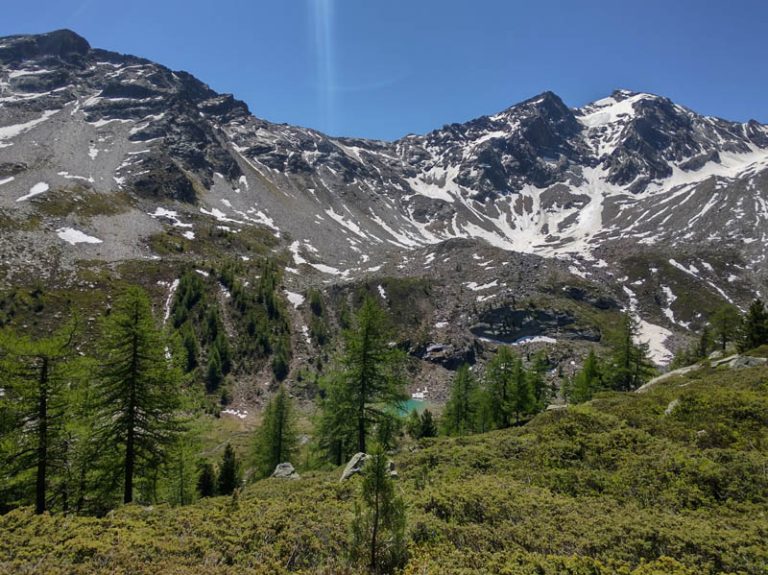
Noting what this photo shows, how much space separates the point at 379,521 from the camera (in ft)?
32.0

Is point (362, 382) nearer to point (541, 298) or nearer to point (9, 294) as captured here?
point (9, 294)

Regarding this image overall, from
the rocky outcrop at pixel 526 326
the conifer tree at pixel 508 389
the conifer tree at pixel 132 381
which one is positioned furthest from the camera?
the rocky outcrop at pixel 526 326

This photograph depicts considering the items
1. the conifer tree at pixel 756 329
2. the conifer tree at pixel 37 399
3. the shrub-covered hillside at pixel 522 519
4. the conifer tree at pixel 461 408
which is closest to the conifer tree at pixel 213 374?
the conifer tree at pixel 461 408

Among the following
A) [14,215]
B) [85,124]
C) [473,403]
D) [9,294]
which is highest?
[85,124]

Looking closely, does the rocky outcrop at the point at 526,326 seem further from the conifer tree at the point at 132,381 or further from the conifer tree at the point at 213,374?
the conifer tree at the point at 132,381

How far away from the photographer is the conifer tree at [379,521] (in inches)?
371

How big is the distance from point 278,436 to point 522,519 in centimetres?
3385

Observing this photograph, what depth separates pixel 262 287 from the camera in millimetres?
114000

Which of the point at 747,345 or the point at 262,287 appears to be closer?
the point at 747,345

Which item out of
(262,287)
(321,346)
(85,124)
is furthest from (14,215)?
(85,124)

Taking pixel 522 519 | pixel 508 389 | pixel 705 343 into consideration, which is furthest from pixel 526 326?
pixel 522 519

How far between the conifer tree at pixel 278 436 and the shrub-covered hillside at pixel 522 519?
2440 centimetres

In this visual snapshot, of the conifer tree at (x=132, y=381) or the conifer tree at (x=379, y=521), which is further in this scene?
the conifer tree at (x=132, y=381)

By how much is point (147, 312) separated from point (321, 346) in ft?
278
